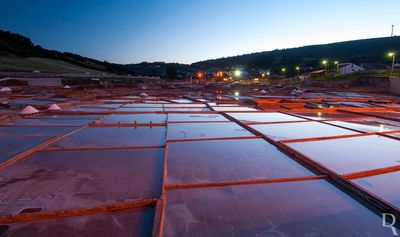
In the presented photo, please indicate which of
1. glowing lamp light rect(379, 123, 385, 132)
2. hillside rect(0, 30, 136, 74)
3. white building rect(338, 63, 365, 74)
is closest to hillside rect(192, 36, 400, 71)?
white building rect(338, 63, 365, 74)

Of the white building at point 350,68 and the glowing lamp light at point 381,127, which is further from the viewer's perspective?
the white building at point 350,68

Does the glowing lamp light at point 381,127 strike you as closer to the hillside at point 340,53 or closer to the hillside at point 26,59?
the hillside at point 26,59

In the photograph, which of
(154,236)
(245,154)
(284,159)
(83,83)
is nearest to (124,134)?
(245,154)

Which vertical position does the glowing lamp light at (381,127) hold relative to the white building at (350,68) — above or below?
below

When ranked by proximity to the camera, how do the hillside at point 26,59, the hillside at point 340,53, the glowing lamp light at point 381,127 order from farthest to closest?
1. the hillside at point 340,53
2. the hillside at point 26,59
3. the glowing lamp light at point 381,127

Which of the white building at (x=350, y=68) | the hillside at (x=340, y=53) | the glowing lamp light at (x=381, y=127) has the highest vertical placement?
the hillside at (x=340, y=53)

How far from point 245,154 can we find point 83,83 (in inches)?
888

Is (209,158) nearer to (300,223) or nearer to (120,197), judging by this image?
(120,197)
